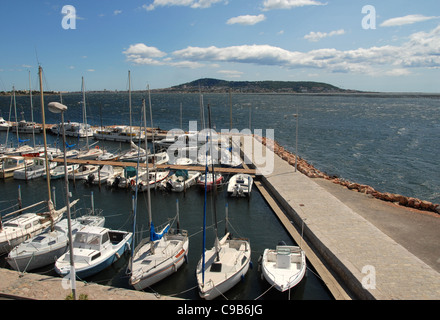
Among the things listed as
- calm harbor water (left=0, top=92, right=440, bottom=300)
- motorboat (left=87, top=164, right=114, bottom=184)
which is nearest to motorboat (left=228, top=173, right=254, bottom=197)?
calm harbor water (left=0, top=92, right=440, bottom=300)

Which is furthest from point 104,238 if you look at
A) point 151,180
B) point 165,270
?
point 151,180

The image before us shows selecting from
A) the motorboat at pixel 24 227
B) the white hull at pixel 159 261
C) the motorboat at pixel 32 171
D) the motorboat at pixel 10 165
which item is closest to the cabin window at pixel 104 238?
the white hull at pixel 159 261

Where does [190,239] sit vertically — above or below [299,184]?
below

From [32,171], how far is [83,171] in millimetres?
5706

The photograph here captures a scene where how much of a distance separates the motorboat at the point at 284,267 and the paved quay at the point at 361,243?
190cm

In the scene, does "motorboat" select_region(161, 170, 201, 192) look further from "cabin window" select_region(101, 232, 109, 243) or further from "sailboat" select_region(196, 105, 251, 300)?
"sailboat" select_region(196, 105, 251, 300)

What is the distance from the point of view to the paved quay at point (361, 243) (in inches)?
616

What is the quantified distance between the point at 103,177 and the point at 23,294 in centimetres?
2355

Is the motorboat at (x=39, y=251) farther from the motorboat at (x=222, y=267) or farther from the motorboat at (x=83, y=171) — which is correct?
the motorboat at (x=83, y=171)

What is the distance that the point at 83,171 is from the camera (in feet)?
133

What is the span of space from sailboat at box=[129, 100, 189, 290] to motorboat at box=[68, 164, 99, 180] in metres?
20.9

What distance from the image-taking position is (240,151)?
51.2 meters
